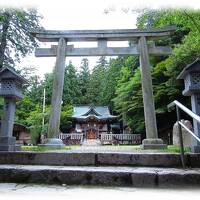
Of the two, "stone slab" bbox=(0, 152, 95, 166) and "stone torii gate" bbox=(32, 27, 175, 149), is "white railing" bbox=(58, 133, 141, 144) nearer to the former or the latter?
"stone torii gate" bbox=(32, 27, 175, 149)

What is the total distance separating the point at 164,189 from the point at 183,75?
2.68 meters

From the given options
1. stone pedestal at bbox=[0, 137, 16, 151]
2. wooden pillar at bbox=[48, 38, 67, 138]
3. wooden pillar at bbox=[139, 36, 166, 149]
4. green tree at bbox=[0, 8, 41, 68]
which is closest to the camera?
stone pedestal at bbox=[0, 137, 16, 151]

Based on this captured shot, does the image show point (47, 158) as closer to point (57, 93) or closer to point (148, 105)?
point (57, 93)

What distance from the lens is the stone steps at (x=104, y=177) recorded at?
2869mm

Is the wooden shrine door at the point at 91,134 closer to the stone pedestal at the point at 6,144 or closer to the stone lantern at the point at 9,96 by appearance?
the stone lantern at the point at 9,96

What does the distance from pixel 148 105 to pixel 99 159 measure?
4.56 metres

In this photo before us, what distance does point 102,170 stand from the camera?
3084 mm

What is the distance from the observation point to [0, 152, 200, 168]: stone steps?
11.9ft

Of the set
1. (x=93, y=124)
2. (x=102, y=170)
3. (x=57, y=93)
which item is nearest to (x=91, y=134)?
(x=93, y=124)

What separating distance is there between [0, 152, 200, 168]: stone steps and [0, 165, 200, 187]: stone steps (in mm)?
593

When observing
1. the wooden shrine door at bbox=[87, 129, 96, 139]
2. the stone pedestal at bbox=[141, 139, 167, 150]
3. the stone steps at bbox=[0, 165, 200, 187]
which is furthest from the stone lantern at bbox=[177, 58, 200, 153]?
the wooden shrine door at bbox=[87, 129, 96, 139]

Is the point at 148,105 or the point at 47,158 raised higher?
the point at 148,105

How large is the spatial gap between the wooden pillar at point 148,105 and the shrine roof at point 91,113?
24095mm

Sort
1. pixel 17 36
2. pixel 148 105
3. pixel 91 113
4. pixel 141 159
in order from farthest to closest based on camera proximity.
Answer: pixel 91 113 → pixel 17 36 → pixel 148 105 → pixel 141 159
